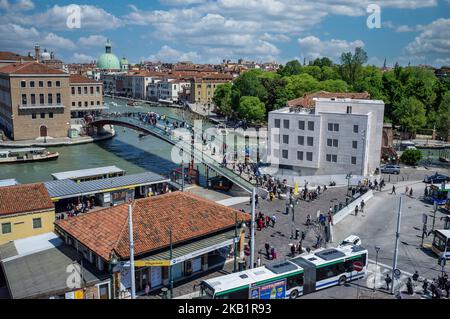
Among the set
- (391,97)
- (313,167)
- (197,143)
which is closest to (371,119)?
(313,167)

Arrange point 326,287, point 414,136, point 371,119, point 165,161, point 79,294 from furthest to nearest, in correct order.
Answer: point 414,136, point 165,161, point 371,119, point 326,287, point 79,294

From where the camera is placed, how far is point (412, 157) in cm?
4053

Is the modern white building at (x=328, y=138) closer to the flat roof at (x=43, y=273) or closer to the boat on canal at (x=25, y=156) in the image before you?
the flat roof at (x=43, y=273)

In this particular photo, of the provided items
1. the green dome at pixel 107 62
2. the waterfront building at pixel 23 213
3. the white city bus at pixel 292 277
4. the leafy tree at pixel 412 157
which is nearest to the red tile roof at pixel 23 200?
the waterfront building at pixel 23 213

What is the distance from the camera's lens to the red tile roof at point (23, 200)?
20047 millimetres

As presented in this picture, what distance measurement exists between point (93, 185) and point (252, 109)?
42170 millimetres

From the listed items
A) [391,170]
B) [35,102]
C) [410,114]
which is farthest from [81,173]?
[410,114]

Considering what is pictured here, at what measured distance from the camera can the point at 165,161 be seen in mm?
44625

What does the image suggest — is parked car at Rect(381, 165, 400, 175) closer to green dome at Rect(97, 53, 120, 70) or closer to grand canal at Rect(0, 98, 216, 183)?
grand canal at Rect(0, 98, 216, 183)

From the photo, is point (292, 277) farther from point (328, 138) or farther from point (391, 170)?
point (391, 170)

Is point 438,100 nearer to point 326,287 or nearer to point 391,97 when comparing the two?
point 391,97

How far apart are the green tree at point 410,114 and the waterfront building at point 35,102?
43.7 metres

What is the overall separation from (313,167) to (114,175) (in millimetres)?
15667

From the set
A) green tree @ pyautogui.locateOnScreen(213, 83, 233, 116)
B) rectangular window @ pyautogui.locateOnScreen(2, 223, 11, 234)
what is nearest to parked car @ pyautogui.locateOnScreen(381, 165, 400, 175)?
rectangular window @ pyautogui.locateOnScreen(2, 223, 11, 234)
